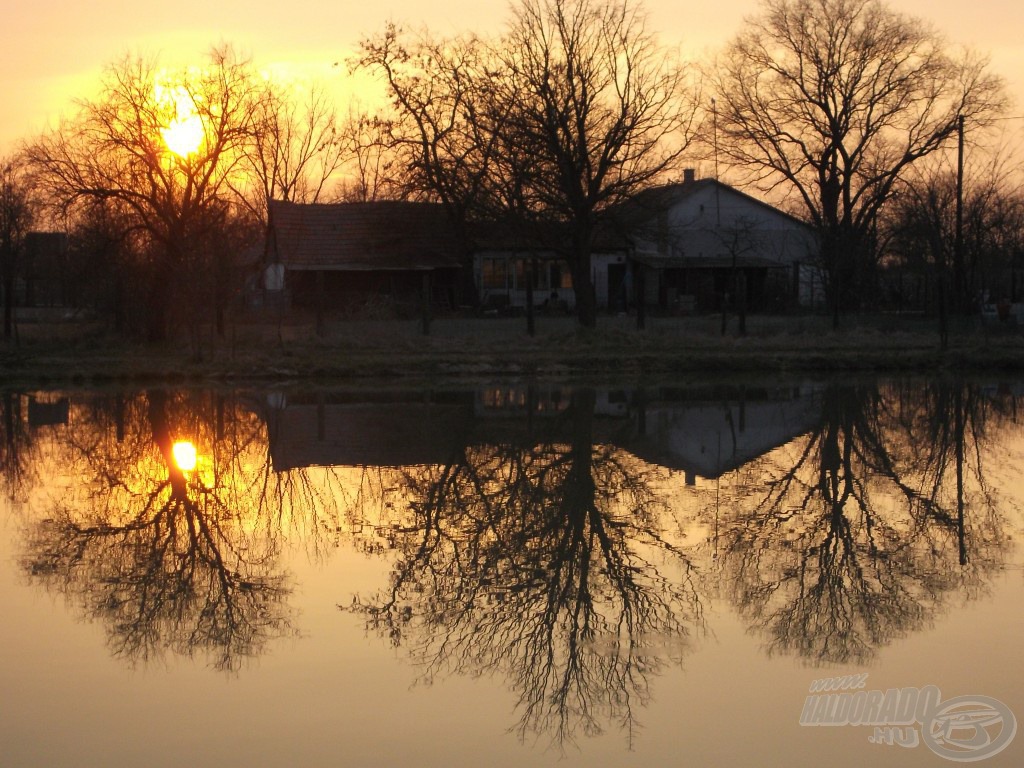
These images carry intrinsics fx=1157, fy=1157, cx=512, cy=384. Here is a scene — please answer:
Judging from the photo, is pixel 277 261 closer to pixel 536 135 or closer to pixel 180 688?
pixel 536 135

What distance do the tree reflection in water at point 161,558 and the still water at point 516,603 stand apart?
0.04 meters

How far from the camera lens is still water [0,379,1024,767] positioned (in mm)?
5688

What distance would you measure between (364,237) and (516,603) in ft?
122

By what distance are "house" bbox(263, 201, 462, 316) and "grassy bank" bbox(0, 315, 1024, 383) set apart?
35.1ft

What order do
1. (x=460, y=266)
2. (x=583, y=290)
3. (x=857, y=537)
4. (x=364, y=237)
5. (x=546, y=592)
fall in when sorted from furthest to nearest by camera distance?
(x=364, y=237), (x=460, y=266), (x=583, y=290), (x=857, y=537), (x=546, y=592)

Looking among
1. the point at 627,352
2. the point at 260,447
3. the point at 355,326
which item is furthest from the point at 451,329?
the point at 260,447

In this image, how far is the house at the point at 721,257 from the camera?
45922 millimetres

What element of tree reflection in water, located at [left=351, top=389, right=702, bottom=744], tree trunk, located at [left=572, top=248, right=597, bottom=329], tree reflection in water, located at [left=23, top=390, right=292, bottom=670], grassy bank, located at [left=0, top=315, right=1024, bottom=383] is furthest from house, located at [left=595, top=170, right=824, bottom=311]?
tree reflection in water, located at [left=351, top=389, right=702, bottom=744]

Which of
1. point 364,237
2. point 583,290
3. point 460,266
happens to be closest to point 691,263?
point 460,266

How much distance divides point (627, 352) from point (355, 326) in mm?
7787

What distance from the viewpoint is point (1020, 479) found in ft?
40.2

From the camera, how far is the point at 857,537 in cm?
964

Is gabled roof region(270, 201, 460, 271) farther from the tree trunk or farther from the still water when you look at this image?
the still water

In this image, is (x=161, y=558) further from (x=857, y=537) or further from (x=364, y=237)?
(x=364, y=237)
